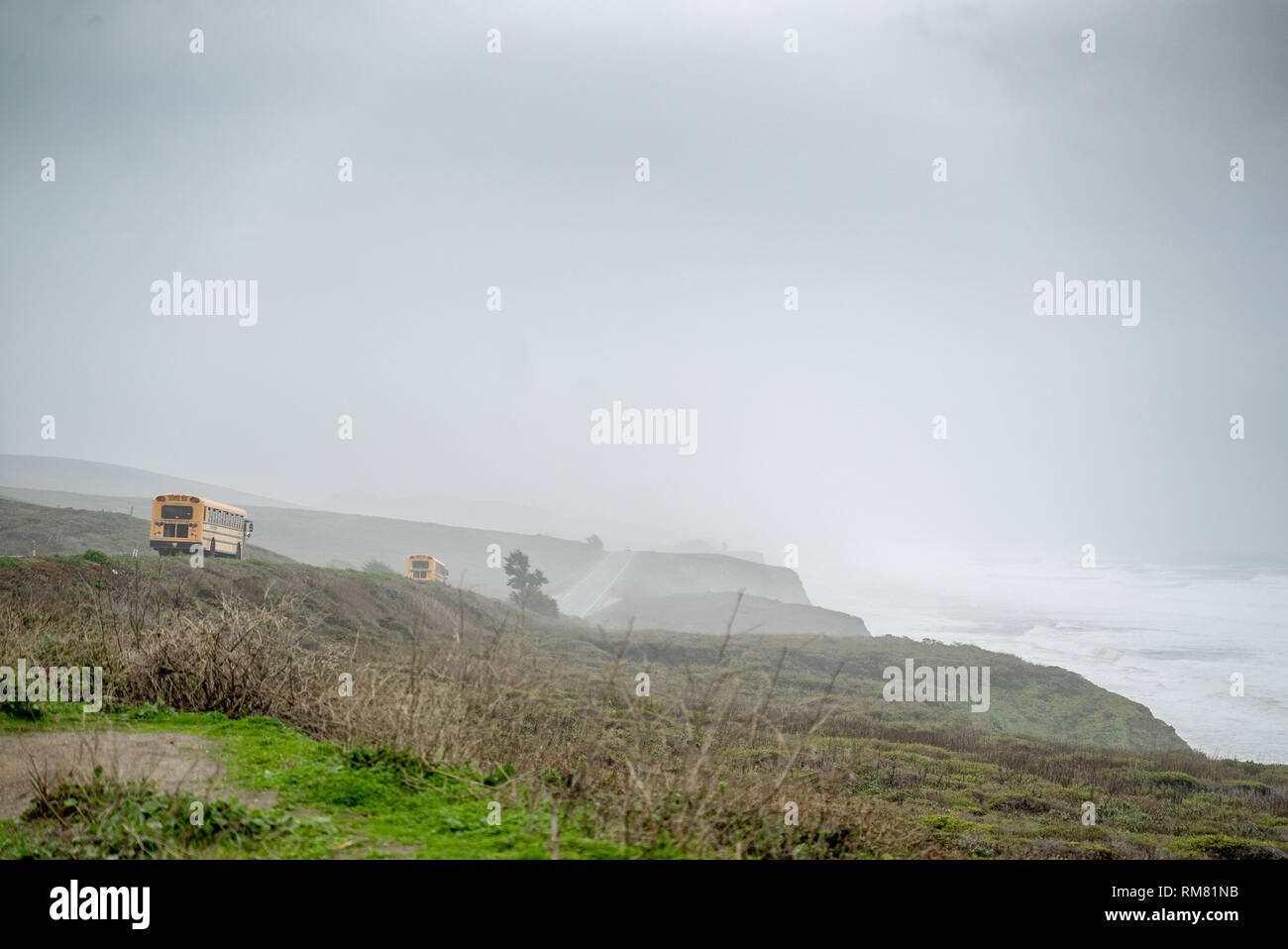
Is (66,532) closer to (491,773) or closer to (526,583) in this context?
(526,583)

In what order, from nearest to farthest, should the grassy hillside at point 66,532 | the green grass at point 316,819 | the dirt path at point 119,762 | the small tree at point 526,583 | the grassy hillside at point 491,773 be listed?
1. the green grass at point 316,819
2. the grassy hillside at point 491,773
3. the dirt path at point 119,762
4. the grassy hillside at point 66,532
5. the small tree at point 526,583

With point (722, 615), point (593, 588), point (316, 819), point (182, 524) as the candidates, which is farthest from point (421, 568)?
point (316, 819)

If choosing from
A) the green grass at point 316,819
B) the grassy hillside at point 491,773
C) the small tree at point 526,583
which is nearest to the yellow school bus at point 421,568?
the small tree at point 526,583

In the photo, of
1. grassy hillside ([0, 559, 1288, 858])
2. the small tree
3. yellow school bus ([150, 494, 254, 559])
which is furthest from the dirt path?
the small tree

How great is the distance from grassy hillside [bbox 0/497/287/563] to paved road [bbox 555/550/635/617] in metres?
30.1

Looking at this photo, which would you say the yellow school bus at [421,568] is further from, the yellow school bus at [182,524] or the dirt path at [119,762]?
the dirt path at [119,762]

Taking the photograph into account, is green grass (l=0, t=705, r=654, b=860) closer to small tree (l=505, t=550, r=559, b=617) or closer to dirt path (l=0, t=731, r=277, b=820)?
dirt path (l=0, t=731, r=277, b=820)

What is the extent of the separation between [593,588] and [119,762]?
96.5 metres

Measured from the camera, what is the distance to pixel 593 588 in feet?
339

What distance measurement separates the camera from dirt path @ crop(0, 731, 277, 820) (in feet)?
21.5

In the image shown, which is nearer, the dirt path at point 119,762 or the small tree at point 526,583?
the dirt path at point 119,762

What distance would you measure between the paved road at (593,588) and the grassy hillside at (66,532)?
30.1m

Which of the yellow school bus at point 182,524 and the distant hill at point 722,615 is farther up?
the yellow school bus at point 182,524

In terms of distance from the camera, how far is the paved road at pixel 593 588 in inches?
3295
